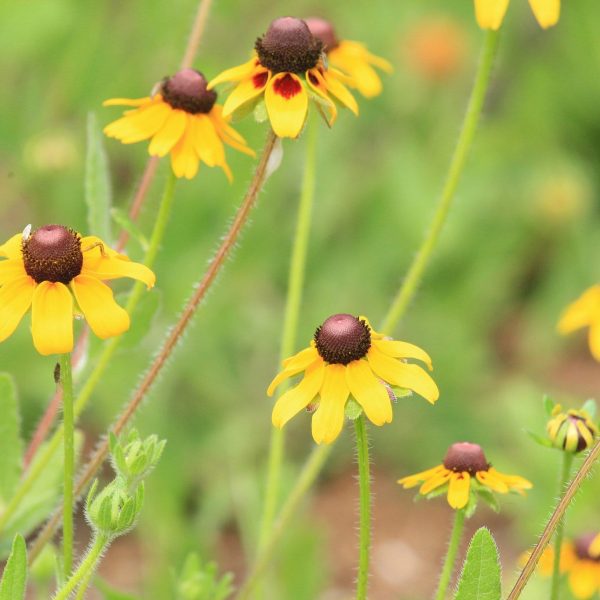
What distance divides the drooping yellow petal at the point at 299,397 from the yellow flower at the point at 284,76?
25 cm

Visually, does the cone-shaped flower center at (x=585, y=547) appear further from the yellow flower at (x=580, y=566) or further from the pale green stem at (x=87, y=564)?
the pale green stem at (x=87, y=564)

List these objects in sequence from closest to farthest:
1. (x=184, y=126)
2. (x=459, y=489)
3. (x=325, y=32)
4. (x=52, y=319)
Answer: (x=52, y=319) < (x=459, y=489) < (x=184, y=126) < (x=325, y=32)

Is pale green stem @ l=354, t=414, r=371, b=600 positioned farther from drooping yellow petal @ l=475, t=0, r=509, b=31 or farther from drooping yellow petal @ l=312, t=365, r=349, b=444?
drooping yellow petal @ l=475, t=0, r=509, b=31

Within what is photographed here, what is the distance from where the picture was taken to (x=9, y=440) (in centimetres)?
141

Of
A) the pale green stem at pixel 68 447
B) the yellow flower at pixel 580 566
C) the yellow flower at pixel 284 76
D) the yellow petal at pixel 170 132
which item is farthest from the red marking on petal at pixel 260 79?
the yellow flower at pixel 580 566

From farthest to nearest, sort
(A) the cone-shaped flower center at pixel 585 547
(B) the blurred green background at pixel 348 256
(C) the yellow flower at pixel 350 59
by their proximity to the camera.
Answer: (B) the blurred green background at pixel 348 256 < (C) the yellow flower at pixel 350 59 < (A) the cone-shaped flower center at pixel 585 547

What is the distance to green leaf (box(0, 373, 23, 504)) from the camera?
1395mm

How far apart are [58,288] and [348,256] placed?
2.10 metres

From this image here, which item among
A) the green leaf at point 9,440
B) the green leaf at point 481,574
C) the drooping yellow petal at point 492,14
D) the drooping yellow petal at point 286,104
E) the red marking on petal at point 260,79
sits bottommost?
the green leaf at point 481,574

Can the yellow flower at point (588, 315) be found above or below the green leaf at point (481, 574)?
above

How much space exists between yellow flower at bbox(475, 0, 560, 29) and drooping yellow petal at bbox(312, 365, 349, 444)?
1.34 feet

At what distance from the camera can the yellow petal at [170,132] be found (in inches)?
50.3

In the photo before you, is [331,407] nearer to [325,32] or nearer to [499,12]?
[499,12]

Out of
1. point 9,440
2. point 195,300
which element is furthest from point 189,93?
point 9,440
